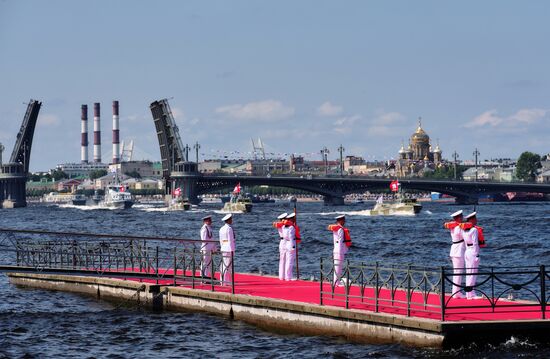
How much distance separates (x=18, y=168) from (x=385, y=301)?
15453cm

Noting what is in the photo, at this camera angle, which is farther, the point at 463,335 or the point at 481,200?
the point at 481,200

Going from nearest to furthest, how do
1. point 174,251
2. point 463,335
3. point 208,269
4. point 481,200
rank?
1. point 463,335
2. point 174,251
3. point 208,269
4. point 481,200

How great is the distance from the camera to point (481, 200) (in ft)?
654

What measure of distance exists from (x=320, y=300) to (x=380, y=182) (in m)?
131

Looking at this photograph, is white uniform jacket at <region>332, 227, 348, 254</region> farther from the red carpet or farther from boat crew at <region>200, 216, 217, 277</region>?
boat crew at <region>200, 216, 217, 277</region>

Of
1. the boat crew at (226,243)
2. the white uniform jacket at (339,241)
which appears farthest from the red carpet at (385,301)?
the white uniform jacket at (339,241)

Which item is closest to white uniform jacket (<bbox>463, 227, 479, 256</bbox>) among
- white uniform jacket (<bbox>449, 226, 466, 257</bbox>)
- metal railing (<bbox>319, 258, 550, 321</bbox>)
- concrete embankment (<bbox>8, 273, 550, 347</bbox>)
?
white uniform jacket (<bbox>449, 226, 466, 257</bbox>)

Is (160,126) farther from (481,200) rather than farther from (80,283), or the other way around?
(80,283)

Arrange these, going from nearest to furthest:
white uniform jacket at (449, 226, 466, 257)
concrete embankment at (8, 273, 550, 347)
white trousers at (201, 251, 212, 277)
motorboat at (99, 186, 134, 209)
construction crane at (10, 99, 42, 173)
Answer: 1. concrete embankment at (8, 273, 550, 347)
2. white uniform jacket at (449, 226, 466, 257)
3. white trousers at (201, 251, 212, 277)
4. construction crane at (10, 99, 42, 173)
5. motorboat at (99, 186, 134, 209)

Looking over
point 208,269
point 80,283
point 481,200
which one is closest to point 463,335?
point 208,269

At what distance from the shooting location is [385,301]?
2164cm

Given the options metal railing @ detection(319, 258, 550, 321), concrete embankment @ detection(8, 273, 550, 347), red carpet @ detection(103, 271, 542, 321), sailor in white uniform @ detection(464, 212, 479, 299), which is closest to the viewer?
concrete embankment @ detection(8, 273, 550, 347)

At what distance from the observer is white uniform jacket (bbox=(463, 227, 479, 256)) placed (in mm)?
22297

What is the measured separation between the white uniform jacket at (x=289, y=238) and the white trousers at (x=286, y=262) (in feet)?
0.51
